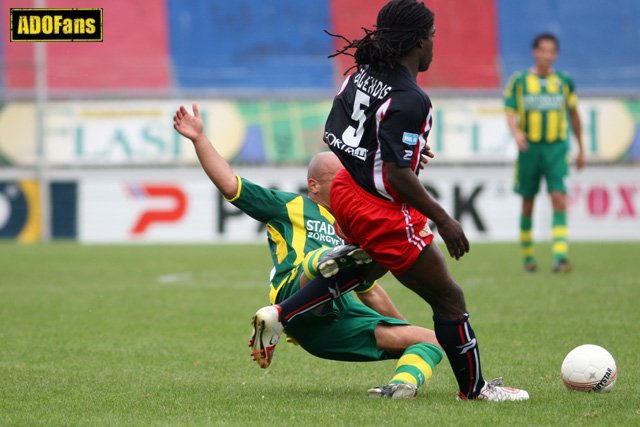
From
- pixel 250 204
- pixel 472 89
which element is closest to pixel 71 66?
pixel 472 89

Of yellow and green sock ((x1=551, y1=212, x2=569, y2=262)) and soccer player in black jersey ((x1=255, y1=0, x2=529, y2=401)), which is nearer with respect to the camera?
soccer player in black jersey ((x1=255, y1=0, x2=529, y2=401))

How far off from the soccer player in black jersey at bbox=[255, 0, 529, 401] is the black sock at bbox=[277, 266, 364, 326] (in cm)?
19

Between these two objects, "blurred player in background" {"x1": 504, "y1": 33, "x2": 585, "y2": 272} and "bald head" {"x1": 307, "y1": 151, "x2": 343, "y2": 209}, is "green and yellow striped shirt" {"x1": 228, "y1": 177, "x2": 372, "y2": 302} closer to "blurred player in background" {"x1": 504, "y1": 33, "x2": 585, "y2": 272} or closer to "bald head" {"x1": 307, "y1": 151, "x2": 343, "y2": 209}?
"bald head" {"x1": 307, "y1": 151, "x2": 343, "y2": 209}

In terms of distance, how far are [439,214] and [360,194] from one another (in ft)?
1.34

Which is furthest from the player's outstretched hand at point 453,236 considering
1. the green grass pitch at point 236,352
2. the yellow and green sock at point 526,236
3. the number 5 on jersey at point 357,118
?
the yellow and green sock at point 526,236

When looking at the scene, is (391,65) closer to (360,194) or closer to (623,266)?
(360,194)

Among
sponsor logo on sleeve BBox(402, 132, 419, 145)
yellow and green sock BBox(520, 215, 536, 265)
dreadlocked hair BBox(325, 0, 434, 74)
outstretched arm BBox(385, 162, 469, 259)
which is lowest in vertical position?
yellow and green sock BBox(520, 215, 536, 265)

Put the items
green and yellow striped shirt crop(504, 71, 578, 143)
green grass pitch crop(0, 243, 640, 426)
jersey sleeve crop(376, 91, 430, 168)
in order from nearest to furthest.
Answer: jersey sleeve crop(376, 91, 430, 168) → green grass pitch crop(0, 243, 640, 426) → green and yellow striped shirt crop(504, 71, 578, 143)

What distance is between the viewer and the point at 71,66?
23406 mm

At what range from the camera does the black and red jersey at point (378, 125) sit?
15.0ft

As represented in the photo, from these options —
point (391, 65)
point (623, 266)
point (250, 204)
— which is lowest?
point (623, 266)

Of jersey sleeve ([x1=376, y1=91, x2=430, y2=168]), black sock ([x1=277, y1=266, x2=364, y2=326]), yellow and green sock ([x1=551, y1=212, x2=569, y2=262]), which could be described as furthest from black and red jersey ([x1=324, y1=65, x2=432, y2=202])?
yellow and green sock ([x1=551, y1=212, x2=569, y2=262])

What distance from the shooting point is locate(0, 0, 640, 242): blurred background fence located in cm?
1956

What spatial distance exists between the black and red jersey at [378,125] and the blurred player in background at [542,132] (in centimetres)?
729
